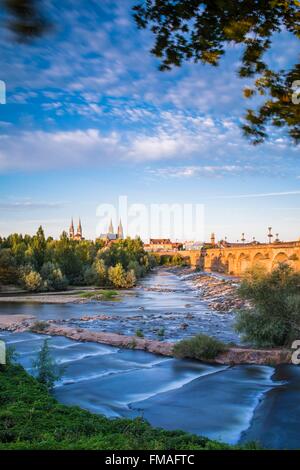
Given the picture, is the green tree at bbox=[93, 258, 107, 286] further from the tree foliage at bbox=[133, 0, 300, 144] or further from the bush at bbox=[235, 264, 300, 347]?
the tree foliage at bbox=[133, 0, 300, 144]

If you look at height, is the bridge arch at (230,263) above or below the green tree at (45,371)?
below

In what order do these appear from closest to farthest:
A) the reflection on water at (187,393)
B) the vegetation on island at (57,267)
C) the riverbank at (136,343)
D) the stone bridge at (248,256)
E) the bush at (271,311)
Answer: the reflection on water at (187,393) < the riverbank at (136,343) < the bush at (271,311) < the vegetation on island at (57,267) < the stone bridge at (248,256)

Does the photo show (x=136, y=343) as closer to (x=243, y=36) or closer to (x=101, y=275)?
(x=243, y=36)

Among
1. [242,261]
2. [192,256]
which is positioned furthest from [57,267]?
[192,256]

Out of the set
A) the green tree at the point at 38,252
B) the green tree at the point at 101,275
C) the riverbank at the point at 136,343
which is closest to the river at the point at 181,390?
the riverbank at the point at 136,343

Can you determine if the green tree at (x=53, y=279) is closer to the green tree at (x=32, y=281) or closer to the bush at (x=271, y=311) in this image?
the green tree at (x=32, y=281)

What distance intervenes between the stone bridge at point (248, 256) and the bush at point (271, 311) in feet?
43.6

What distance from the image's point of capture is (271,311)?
15750mm

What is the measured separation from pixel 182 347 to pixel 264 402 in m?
5.05

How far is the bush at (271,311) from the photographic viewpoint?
15266mm

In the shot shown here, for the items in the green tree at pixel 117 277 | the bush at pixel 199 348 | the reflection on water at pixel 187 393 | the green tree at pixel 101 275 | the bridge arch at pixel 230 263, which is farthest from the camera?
the bridge arch at pixel 230 263

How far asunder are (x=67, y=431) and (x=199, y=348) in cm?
927

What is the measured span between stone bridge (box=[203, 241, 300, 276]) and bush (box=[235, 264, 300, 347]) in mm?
13294

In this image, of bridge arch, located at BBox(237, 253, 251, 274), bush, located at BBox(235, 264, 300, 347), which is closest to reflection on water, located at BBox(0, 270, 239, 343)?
bush, located at BBox(235, 264, 300, 347)
